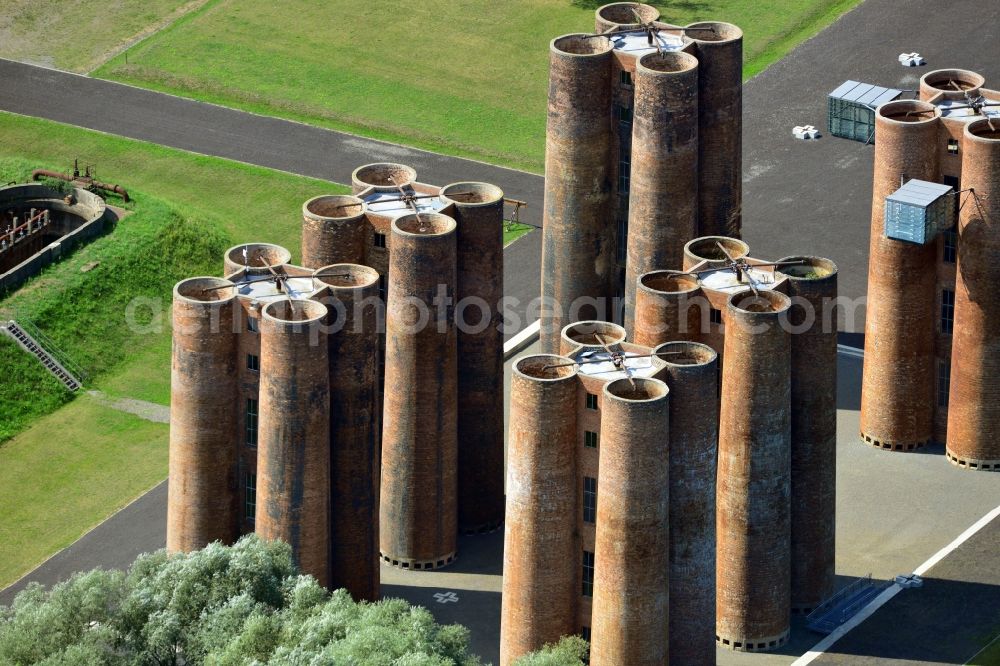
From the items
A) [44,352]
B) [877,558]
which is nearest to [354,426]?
[877,558]

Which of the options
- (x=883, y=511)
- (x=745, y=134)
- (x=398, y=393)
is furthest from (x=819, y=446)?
(x=745, y=134)

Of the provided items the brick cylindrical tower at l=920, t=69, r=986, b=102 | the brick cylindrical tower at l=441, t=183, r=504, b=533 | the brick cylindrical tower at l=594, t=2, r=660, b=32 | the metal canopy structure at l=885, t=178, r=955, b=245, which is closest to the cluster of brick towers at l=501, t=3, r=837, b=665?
the brick cylindrical tower at l=594, t=2, r=660, b=32

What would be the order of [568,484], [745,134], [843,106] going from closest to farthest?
[568,484]
[843,106]
[745,134]

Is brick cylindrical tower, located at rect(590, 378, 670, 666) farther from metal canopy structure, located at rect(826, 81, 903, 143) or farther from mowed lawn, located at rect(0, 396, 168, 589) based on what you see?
metal canopy structure, located at rect(826, 81, 903, 143)

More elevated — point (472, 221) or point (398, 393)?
point (472, 221)

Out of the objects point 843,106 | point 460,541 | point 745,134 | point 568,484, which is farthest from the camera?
point 745,134

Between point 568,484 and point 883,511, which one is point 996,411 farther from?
point 568,484

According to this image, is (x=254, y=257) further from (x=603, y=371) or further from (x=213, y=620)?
(x=603, y=371)

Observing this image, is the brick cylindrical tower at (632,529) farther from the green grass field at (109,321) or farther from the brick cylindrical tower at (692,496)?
the green grass field at (109,321)
